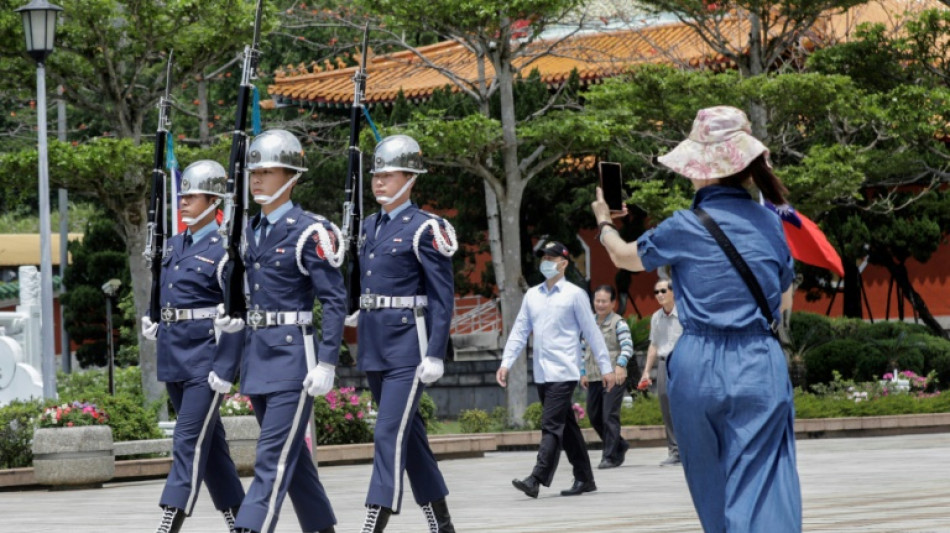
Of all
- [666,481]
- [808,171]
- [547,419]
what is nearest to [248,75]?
[547,419]

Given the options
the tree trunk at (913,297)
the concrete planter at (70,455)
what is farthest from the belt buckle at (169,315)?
the tree trunk at (913,297)

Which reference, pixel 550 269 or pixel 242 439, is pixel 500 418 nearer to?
pixel 242 439

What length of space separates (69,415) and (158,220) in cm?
661

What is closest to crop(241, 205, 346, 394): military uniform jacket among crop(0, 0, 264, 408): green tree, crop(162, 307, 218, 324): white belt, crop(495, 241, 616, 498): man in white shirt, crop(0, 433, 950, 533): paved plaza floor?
crop(162, 307, 218, 324): white belt

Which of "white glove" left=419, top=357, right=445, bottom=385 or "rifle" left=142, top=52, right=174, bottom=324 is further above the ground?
"rifle" left=142, top=52, right=174, bottom=324

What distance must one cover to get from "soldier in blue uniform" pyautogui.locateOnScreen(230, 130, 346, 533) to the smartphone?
203 cm

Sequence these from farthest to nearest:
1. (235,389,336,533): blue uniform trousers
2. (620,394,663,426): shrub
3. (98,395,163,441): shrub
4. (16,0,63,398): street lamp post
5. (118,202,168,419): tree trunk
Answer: (118,202,168,419): tree trunk → (620,394,663,426): shrub → (16,0,63,398): street lamp post → (98,395,163,441): shrub → (235,389,336,533): blue uniform trousers

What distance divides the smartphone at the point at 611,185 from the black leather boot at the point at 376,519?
103 inches

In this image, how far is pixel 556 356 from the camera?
487 inches

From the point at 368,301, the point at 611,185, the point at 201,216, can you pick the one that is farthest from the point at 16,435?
the point at 611,185

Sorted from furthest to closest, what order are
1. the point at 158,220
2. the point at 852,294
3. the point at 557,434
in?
the point at 852,294
the point at 557,434
the point at 158,220

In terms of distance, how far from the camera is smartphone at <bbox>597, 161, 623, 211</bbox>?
6.16 meters

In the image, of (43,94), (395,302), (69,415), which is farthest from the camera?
(43,94)

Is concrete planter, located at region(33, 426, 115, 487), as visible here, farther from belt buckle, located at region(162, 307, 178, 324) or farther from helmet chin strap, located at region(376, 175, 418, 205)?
helmet chin strap, located at region(376, 175, 418, 205)
